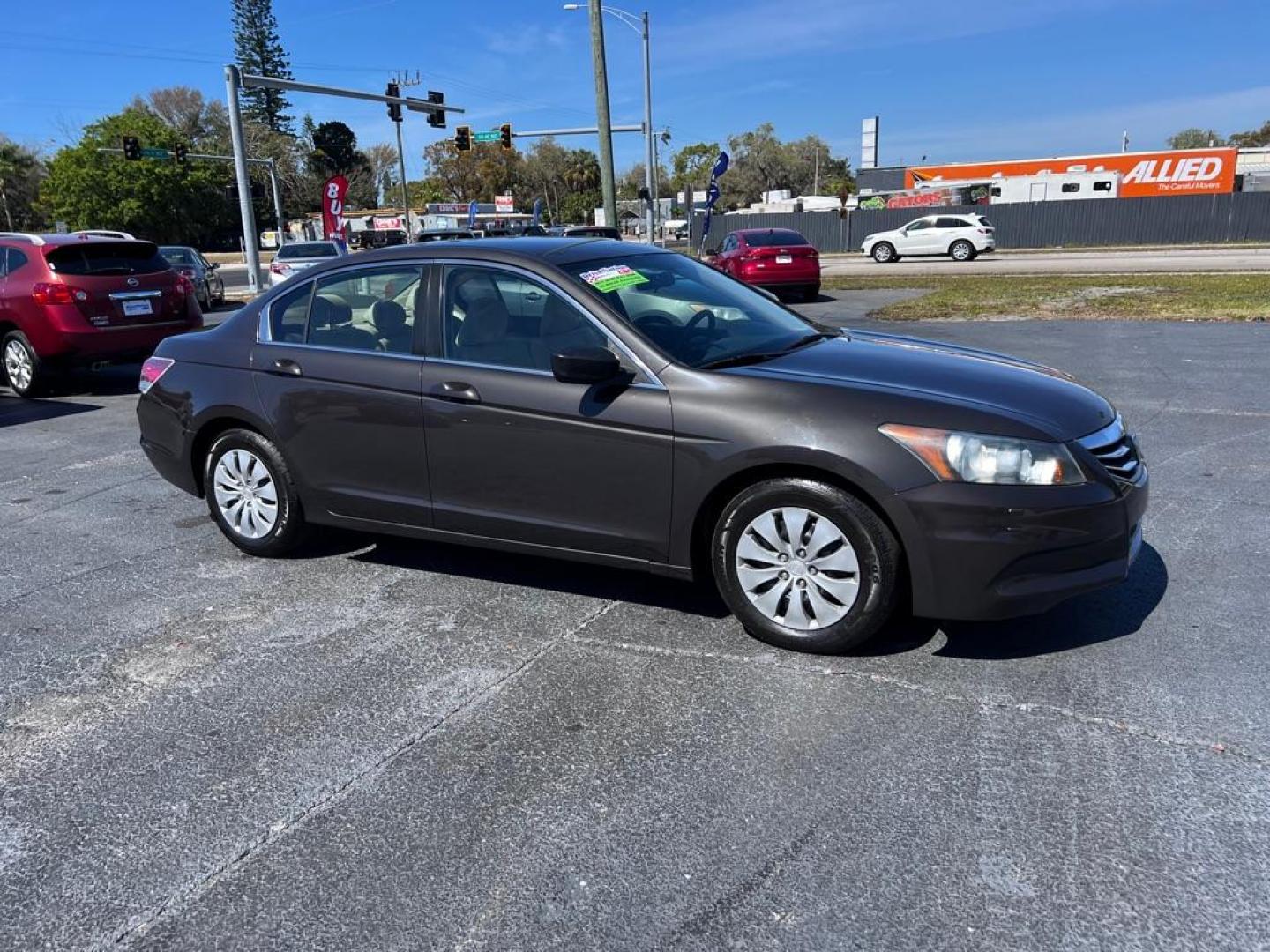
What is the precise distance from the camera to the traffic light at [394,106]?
2846 centimetres

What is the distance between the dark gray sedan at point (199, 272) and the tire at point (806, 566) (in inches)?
784

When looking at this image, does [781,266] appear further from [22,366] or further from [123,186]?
[123,186]

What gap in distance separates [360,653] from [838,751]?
6.61 feet

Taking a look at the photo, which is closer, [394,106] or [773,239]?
[773,239]

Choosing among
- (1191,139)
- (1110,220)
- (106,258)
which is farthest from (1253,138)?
(106,258)

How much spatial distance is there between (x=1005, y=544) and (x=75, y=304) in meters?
10.3

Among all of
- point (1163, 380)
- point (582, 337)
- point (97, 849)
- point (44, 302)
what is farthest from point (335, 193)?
point (97, 849)

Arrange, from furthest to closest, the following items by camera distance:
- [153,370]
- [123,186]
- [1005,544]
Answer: [123,186] < [153,370] < [1005,544]

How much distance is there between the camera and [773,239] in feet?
67.9

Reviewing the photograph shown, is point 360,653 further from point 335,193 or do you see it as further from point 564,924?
point 335,193

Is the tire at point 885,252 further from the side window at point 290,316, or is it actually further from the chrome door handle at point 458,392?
the chrome door handle at point 458,392

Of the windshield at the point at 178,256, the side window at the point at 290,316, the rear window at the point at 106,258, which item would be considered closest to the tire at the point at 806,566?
the side window at the point at 290,316

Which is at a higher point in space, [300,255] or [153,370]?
[300,255]

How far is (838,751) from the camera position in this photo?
3176 millimetres
